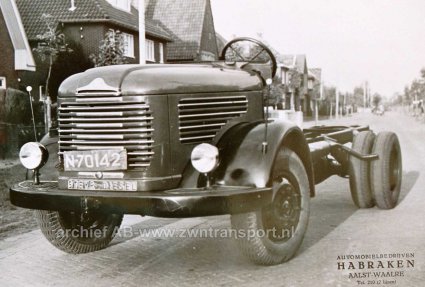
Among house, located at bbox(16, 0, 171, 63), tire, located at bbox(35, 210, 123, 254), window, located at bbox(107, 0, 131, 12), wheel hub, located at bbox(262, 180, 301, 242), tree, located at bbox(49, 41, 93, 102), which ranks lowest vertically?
tire, located at bbox(35, 210, 123, 254)

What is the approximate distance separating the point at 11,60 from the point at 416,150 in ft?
40.5

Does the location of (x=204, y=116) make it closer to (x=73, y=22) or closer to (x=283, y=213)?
(x=283, y=213)

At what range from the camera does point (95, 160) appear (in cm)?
442

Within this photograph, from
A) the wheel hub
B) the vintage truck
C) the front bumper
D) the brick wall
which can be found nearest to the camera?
the front bumper

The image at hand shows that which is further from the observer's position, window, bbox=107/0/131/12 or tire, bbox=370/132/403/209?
window, bbox=107/0/131/12

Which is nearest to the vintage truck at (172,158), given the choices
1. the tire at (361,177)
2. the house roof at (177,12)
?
the tire at (361,177)

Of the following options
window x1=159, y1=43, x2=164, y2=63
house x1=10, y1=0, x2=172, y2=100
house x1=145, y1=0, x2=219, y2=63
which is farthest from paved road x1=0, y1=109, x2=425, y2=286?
window x1=159, y1=43, x2=164, y2=63

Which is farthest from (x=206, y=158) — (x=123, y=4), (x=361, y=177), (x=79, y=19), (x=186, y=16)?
(x=123, y=4)

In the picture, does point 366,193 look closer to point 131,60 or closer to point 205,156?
point 205,156

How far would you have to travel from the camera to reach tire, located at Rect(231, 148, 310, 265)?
449 cm

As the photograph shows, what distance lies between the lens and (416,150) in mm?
14922

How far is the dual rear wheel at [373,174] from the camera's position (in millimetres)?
6777

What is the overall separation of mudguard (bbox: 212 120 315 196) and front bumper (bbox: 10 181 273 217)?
0.32ft

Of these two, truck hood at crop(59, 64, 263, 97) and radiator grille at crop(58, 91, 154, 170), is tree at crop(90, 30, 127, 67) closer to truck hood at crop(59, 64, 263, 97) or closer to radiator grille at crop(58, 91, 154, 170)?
truck hood at crop(59, 64, 263, 97)
